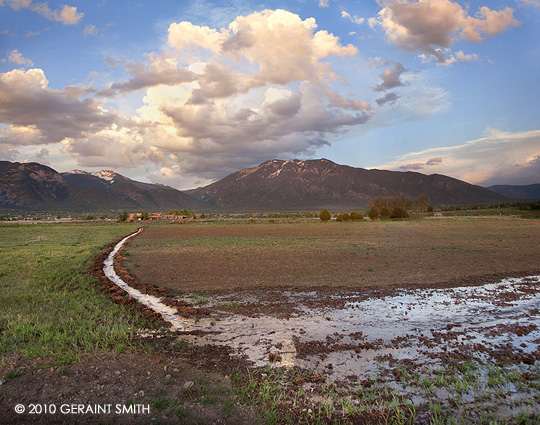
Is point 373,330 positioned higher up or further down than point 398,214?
further down

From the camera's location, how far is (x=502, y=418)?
17.7 feet

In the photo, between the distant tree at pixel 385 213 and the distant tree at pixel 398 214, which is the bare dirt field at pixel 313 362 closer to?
the distant tree at pixel 385 213

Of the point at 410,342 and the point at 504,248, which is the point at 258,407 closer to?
the point at 410,342

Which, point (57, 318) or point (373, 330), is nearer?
point (373, 330)

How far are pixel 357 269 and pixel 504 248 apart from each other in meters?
16.8

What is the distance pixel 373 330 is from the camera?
31.3 feet

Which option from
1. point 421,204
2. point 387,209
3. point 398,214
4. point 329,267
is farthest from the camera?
point 421,204

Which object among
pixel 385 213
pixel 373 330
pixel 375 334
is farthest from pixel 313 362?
pixel 385 213

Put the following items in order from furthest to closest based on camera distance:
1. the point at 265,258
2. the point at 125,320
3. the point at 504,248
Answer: the point at 504,248 → the point at 265,258 → the point at 125,320

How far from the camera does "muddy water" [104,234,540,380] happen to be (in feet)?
25.3

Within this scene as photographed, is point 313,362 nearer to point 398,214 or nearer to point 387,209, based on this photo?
point 387,209

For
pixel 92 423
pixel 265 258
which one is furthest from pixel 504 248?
pixel 92 423

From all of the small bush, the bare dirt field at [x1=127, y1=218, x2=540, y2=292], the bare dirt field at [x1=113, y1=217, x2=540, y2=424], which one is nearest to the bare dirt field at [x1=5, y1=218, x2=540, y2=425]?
the bare dirt field at [x1=113, y1=217, x2=540, y2=424]

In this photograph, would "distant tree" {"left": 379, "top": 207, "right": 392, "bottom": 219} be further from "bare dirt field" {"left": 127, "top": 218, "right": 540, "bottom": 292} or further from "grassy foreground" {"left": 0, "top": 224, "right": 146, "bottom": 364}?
"grassy foreground" {"left": 0, "top": 224, "right": 146, "bottom": 364}
